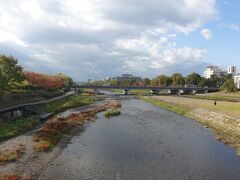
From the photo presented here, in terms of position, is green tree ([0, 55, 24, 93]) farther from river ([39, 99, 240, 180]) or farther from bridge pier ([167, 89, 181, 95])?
bridge pier ([167, 89, 181, 95])

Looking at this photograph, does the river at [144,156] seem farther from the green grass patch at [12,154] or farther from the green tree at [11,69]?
the green tree at [11,69]

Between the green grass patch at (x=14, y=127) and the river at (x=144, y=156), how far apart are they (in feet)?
27.4

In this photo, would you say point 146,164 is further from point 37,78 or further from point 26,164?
point 37,78

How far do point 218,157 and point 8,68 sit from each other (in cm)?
6290

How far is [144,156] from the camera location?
106 feet

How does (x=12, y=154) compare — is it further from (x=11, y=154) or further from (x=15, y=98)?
(x=15, y=98)

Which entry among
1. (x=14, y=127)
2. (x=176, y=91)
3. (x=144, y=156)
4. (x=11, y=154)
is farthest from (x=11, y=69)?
(x=176, y=91)

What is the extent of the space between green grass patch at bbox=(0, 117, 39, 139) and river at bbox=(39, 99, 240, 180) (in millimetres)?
8347

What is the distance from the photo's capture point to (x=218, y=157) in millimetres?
33000

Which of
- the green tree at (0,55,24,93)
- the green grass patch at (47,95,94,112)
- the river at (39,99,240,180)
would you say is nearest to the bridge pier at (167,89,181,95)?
the green grass patch at (47,95,94,112)

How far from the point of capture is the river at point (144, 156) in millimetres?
26875

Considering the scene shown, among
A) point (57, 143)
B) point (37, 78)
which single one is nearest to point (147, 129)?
point (57, 143)

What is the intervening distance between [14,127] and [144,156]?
73.8 feet

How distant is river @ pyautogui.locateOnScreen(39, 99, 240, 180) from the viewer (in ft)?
88.2
